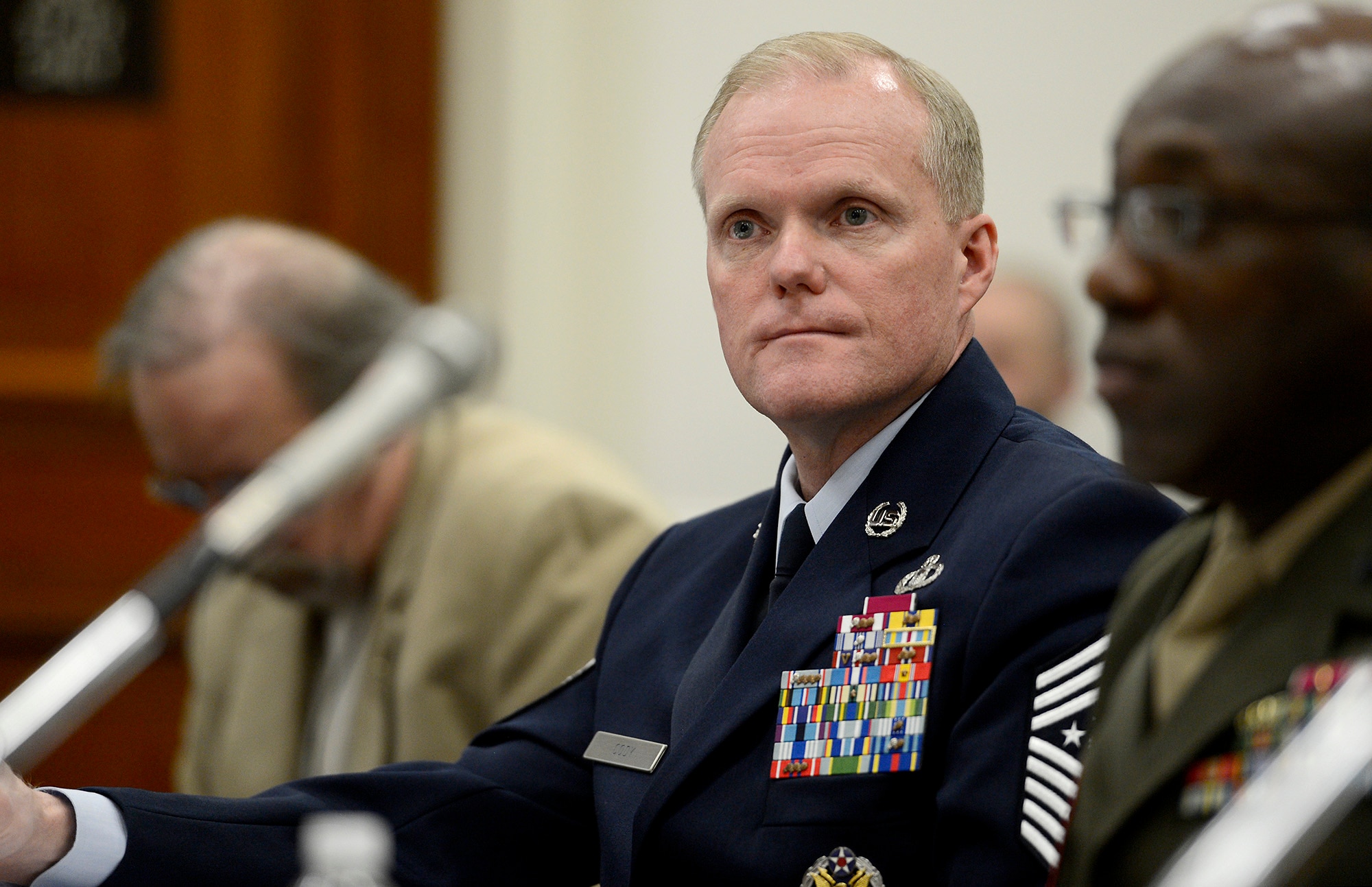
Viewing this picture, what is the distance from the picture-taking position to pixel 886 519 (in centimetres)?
138

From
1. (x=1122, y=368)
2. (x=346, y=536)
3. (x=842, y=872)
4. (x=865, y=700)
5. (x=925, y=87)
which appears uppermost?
(x=925, y=87)

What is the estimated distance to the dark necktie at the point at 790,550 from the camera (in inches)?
56.4

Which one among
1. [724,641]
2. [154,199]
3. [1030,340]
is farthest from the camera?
[154,199]

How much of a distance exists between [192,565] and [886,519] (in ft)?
1.83

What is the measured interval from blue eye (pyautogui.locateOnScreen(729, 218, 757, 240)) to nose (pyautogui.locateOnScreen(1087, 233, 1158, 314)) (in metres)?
0.55

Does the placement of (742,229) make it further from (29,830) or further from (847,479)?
(29,830)

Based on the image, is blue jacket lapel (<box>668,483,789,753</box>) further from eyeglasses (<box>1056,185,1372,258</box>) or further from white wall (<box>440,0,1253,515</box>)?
white wall (<box>440,0,1253,515</box>)

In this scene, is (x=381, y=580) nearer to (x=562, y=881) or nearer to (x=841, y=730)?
(x=562, y=881)

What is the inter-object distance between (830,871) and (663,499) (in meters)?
2.33

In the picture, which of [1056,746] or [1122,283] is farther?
[1056,746]

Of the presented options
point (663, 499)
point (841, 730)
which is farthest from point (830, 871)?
point (663, 499)

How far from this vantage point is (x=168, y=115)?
3865 millimetres

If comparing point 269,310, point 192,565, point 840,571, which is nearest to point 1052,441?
point 840,571

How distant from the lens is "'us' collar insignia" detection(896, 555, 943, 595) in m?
1.30
